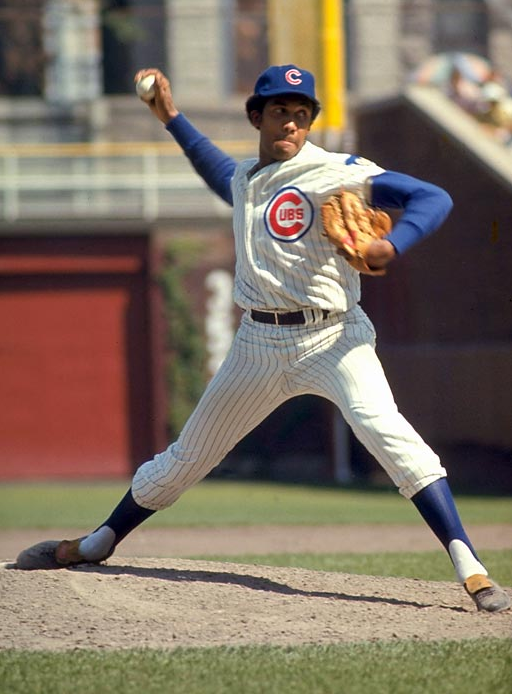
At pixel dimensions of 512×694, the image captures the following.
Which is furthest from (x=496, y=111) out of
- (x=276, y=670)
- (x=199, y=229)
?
(x=276, y=670)

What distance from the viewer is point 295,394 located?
5008mm

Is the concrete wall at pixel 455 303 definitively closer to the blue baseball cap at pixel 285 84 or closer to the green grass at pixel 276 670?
the blue baseball cap at pixel 285 84

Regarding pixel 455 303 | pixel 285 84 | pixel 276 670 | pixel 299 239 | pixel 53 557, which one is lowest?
pixel 455 303

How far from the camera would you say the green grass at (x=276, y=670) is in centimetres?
384

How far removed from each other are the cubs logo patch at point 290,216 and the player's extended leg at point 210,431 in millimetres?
427

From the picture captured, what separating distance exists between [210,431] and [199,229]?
1154 cm

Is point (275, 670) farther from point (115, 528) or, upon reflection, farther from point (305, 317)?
point (115, 528)

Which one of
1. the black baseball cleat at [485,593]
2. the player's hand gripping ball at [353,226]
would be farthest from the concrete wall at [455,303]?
the player's hand gripping ball at [353,226]

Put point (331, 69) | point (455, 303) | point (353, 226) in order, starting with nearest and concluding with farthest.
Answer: point (353, 226) → point (455, 303) → point (331, 69)

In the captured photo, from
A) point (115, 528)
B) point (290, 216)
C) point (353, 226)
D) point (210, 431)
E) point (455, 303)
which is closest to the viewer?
point (353, 226)

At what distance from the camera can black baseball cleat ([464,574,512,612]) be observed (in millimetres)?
4707

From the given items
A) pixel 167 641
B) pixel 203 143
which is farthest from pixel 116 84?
pixel 167 641

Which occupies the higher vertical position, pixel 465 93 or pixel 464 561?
pixel 465 93

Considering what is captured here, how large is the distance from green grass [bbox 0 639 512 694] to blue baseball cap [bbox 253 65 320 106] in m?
1.98
